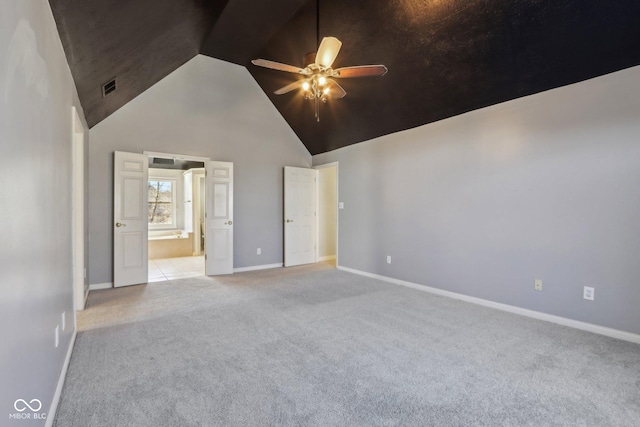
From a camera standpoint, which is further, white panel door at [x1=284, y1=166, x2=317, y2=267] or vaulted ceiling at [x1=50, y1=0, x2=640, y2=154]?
white panel door at [x1=284, y1=166, x2=317, y2=267]

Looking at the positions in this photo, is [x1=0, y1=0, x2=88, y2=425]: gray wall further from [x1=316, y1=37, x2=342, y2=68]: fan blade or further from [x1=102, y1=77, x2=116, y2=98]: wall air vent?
[x1=316, y1=37, x2=342, y2=68]: fan blade

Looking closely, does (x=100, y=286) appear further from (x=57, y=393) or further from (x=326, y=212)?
(x=326, y=212)

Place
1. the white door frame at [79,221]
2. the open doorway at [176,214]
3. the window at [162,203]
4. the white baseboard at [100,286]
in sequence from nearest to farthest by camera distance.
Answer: the white door frame at [79,221] < the white baseboard at [100,286] < the open doorway at [176,214] < the window at [162,203]

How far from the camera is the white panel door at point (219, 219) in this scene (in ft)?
16.9

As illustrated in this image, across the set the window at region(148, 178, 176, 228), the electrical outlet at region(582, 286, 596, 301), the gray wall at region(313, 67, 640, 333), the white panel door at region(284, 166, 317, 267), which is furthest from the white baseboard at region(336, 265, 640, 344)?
the window at region(148, 178, 176, 228)

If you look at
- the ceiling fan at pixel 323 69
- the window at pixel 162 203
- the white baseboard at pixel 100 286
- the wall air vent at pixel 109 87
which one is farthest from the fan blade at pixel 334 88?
the window at pixel 162 203

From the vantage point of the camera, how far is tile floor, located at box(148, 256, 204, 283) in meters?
5.13

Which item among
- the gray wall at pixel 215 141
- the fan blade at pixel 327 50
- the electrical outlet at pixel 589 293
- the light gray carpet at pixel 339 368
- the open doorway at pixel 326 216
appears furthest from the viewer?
the open doorway at pixel 326 216

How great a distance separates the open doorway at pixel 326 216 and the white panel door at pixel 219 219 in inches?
78.9

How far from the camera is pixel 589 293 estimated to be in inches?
114

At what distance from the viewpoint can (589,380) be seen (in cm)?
206

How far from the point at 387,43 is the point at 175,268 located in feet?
17.4

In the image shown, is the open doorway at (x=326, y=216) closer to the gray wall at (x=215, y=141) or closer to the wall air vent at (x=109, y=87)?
the gray wall at (x=215, y=141)

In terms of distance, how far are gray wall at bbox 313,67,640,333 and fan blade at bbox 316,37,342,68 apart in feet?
6.70
